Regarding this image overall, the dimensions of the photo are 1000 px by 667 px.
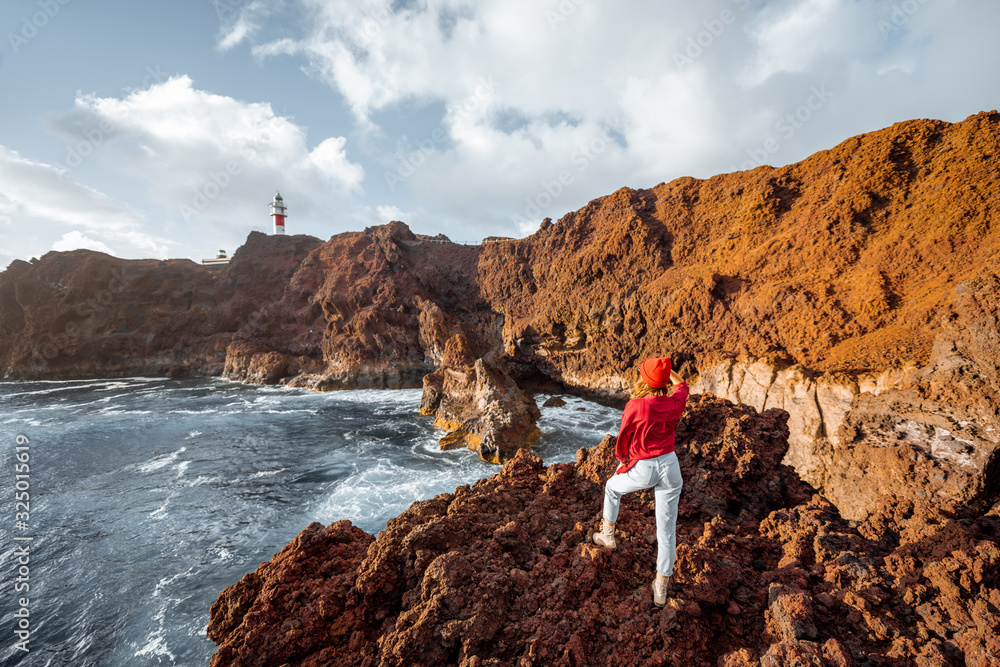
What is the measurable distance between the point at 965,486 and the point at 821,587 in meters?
2.63

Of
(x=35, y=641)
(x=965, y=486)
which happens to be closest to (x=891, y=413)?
(x=965, y=486)

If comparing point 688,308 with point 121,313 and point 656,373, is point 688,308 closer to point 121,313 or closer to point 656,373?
point 656,373

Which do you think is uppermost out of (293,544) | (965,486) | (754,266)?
(754,266)

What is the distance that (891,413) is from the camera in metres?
5.05

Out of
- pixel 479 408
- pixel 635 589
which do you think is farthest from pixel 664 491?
pixel 479 408

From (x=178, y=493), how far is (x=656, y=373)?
1220 centimetres

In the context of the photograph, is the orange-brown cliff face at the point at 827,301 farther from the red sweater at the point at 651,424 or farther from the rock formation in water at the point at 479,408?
the rock formation in water at the point at 479,408

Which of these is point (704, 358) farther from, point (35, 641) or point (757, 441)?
point (35, 641)

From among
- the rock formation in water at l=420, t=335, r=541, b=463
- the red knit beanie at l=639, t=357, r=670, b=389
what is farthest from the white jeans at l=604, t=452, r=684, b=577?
the rock formation in water at l=420, t=335, r=541, b=463

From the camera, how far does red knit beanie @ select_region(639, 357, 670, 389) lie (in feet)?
10.4

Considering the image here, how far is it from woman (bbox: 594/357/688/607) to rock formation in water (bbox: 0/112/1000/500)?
3081 mm

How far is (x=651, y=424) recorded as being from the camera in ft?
10.1

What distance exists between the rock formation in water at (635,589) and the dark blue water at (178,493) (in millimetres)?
2941

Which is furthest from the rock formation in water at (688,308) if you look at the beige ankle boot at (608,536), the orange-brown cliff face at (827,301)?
the beige ankle boot at (608,536)
